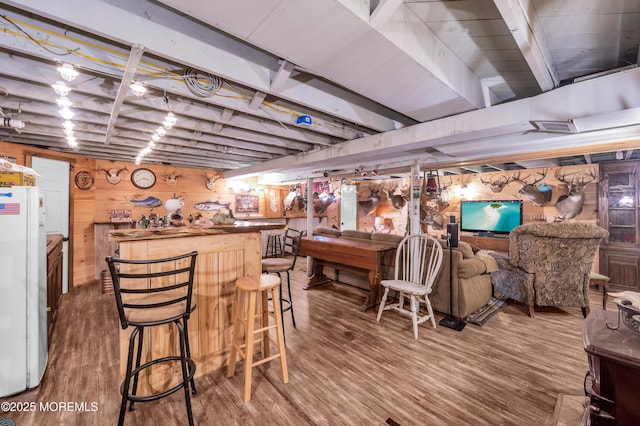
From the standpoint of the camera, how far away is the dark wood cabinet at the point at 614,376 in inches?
36.9

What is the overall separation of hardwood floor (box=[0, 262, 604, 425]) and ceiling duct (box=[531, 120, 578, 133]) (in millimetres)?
1978

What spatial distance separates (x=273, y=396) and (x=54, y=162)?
5.00m

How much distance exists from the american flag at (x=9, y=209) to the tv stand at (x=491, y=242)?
659 cm

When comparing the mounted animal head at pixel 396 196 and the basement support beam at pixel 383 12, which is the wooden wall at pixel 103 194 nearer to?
the mounted animal head at pixel 396 196

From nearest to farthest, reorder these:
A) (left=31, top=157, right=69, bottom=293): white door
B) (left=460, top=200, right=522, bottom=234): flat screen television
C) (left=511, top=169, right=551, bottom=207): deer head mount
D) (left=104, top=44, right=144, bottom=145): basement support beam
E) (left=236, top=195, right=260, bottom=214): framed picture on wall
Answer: (left=104, top=44, right=144, bottom=145): basement support beam → (left=31, top=157, right=69, bottom=293): white door → (left=511, top=169, right=551, bottom=207): deer head mount → (left=460, top=200, right=522, bottom=234): flat screen television → (left=236, top=195, right=260, bottom=214): framed picture on wall

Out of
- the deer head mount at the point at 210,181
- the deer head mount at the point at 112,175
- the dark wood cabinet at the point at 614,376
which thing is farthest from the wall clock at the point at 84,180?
the dark wood cabinet at the point at 614,376

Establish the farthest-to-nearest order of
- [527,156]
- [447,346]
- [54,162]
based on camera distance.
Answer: [54,162]
[527,156]
[447,346]

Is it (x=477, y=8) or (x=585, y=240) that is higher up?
(x=477, y=8)

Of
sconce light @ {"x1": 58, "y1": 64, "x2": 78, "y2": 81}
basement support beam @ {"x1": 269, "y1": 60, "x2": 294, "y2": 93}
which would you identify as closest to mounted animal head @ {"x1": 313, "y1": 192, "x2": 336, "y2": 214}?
basement support beam @ {"x1": 269, "y1": 60, "x2": 294, "y2": 93}

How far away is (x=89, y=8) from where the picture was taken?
132 cm

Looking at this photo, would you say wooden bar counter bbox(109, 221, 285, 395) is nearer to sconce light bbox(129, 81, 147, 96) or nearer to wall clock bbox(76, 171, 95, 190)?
sconce light bbox(129, 81, 147, 96)

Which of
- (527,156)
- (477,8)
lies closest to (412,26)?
(477,8)

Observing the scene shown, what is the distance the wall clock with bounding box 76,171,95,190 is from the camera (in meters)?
4.76

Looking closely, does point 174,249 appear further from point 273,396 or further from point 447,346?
point 447,346
